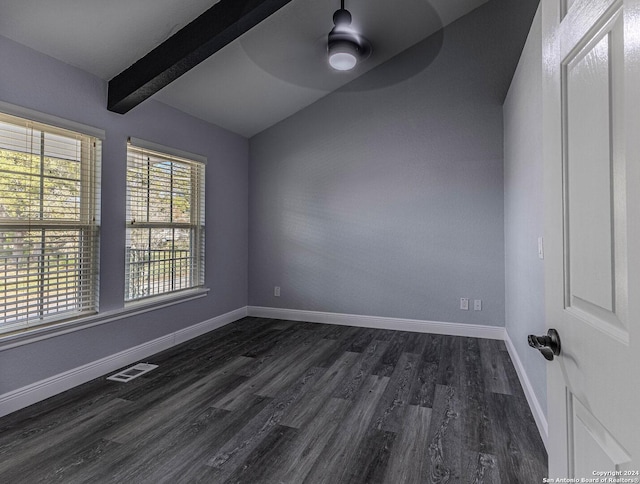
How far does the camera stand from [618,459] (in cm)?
63

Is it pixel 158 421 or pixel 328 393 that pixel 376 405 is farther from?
pixel 158 421

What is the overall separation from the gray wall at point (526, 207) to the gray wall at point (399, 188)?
1.19 ft

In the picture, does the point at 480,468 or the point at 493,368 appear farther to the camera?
the point at 493,368

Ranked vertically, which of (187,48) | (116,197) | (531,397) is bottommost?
(531,397)

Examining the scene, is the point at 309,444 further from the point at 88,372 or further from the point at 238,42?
the point at 238,42

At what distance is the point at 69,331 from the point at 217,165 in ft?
7.54

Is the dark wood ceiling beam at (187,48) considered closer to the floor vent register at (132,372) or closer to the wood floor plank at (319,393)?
the floor vent register at (132,372)

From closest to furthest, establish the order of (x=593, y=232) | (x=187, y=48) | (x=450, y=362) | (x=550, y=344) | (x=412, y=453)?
(x=593, y=232) < (x=550, y=344) < (x=412, y=453) < (x=187, y=48) < (x=450, y=362)

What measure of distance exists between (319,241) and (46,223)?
109 inches

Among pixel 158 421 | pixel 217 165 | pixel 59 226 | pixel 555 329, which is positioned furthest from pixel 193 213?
pixel 555 329

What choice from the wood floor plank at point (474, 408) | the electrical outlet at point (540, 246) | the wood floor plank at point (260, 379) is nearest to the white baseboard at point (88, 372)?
the wood floor plank at point (260, 379)

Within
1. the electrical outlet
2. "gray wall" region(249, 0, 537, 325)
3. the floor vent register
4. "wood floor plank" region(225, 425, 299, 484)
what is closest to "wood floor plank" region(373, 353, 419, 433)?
"wood floor plank" region(225, 425, 299, 484)

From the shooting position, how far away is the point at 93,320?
276 cm

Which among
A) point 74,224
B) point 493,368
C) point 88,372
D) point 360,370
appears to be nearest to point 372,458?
point 360,370
